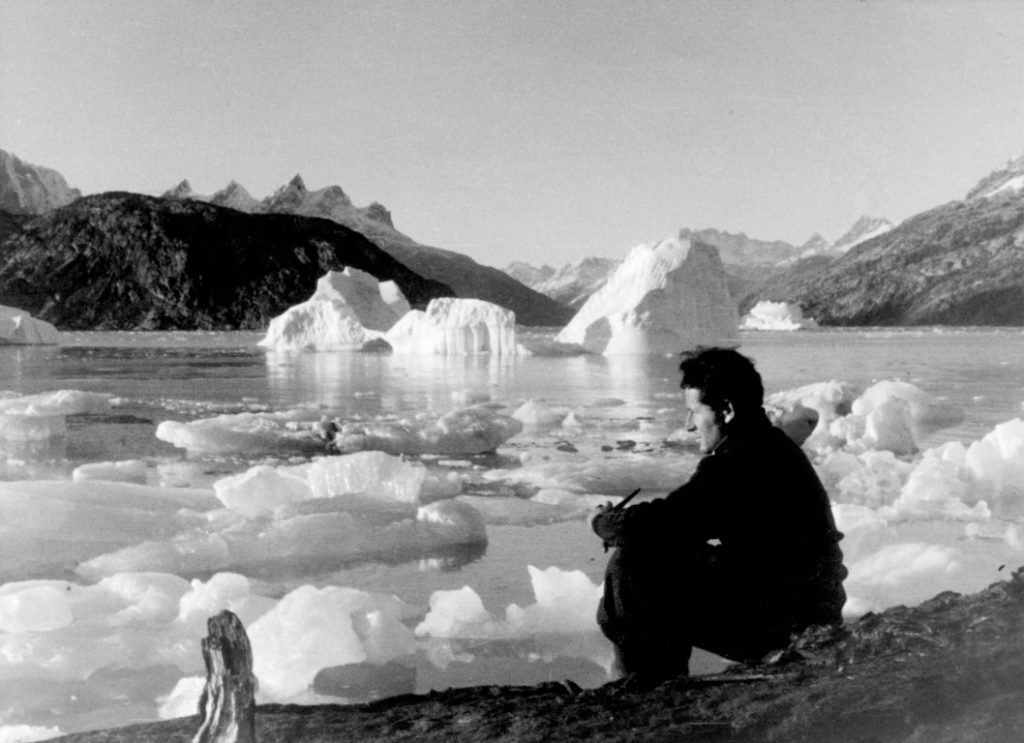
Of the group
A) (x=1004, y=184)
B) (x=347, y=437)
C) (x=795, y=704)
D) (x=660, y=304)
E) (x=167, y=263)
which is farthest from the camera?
(x=167, y=263)

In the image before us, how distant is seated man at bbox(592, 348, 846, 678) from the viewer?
1867mm

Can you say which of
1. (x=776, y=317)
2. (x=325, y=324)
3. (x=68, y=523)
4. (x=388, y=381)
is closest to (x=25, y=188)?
(x=325, y=324)

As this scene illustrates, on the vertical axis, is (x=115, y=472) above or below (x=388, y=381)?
below

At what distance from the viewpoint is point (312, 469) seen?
4672 millimetres

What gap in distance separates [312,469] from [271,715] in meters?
2.86

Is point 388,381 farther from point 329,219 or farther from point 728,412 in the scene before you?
point 329,219

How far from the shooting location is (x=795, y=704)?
5.32 ft

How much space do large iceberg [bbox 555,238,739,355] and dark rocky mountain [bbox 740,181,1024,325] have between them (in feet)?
89.2

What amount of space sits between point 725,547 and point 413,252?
68.8 meters

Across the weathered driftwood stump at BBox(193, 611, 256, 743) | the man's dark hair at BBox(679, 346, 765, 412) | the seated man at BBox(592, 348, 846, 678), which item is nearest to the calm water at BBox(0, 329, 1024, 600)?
the seated man at BBox(592, 348, 846, 678)

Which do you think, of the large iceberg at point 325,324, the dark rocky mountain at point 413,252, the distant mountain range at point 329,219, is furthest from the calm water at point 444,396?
the dark rocky mountain at point 413,252

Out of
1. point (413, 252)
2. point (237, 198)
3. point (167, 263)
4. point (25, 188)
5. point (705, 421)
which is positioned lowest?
point (705, 421)

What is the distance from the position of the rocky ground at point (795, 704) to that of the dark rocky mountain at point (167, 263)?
147ft

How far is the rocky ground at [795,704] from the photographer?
5.15 ft
